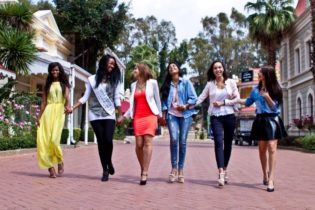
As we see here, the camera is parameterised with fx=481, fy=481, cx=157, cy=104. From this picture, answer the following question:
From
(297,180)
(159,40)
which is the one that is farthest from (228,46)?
(297,180)

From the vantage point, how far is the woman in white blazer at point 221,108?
23.3 feet

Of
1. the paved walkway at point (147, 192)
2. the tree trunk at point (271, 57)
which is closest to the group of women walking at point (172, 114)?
the paved walkway at point (147, 192)

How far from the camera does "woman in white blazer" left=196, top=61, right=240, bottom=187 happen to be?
710cm

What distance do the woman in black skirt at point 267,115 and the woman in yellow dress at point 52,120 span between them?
305 cm

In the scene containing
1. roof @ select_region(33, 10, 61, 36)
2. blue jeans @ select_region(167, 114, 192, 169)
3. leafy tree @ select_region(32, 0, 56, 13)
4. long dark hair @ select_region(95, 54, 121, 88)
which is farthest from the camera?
leafy tree @ select_region(32, 0, 56, 13)

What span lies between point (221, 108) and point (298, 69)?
27.0 m

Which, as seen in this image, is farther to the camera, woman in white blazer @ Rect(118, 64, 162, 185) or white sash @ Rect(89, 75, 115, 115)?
white sash @ Rect(89, 75, 115, 115)

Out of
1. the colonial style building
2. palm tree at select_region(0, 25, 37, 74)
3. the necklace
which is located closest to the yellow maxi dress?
the necklace

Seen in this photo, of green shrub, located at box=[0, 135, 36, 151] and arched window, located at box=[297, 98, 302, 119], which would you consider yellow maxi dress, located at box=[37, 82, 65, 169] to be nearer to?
green shrub, located at box=[0, 135, 36, 151]

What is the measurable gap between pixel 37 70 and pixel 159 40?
46.7m

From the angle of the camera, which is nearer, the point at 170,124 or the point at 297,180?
the point at 170,124

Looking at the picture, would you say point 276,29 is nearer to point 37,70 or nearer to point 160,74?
point 37,70

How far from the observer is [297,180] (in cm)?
805

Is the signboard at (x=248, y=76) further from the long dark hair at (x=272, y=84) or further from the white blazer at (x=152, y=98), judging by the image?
the white blazer at (x=152, y=98)
